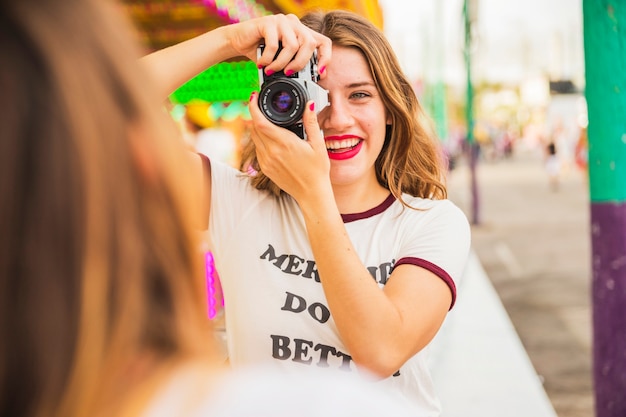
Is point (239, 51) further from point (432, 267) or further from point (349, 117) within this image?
point (432, 267)

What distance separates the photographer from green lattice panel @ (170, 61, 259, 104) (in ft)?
19.6

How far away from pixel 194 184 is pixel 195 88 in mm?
A: 5554

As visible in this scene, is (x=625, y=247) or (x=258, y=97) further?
(x=625, y=247)

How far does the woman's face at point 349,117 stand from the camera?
1.63 m

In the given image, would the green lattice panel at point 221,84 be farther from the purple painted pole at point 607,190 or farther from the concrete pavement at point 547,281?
the purple painted pole at point 607,190

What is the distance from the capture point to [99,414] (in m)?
0.56

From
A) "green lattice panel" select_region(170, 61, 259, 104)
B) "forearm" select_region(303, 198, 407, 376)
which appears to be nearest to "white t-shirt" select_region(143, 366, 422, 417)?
"forearm" select_region(303, 198, 407, 376)

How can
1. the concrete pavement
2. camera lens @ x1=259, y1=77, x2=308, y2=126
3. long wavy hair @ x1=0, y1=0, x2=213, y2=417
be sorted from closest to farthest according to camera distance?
long wavy hair @ x1=0, y1=0, x2=213, y2=417 < camera lens @ x1=259, y1=77, x2=308, y2=126 < the concrete pavement

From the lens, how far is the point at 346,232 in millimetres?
1353

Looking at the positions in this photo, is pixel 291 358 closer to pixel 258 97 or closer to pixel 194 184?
pixel 258 97

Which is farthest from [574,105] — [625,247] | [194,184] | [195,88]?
[194,184]

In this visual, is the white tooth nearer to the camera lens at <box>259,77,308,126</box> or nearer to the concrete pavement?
the camera lens at <box>259,77,308,126</box>

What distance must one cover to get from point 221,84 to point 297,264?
4.70m

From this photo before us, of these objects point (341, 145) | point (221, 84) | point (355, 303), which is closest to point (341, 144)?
point (341, 145)
